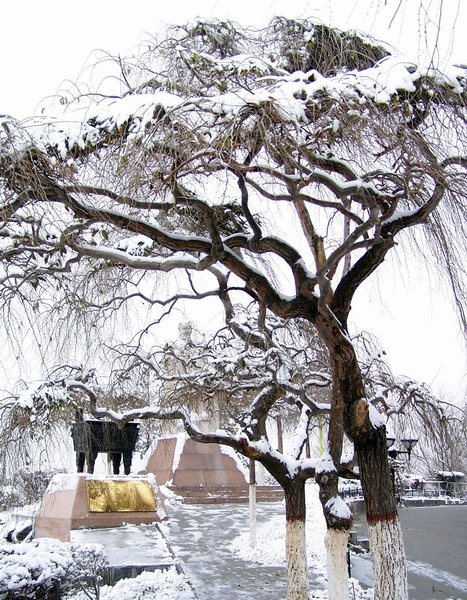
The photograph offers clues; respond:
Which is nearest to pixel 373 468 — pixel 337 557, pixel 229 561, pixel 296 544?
pixel 337 557

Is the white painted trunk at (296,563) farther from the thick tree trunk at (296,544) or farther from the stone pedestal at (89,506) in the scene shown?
the stone pedestal at (89,506)

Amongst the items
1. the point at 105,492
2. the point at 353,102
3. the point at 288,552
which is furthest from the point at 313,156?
Result: the point at 105,492

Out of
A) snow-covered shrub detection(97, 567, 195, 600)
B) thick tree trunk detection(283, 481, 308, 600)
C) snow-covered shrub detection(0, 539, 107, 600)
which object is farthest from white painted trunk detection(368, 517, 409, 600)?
snow-covered shrub detection(97, 567, 195, 600)

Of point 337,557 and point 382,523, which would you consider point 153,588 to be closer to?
point 337,557

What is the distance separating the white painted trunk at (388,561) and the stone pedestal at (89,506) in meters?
8.64

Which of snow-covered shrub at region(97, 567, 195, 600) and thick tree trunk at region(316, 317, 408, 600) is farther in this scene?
snow-covered shrub at region(97, 567, 195, 600)

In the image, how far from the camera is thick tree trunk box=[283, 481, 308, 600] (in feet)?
22.4

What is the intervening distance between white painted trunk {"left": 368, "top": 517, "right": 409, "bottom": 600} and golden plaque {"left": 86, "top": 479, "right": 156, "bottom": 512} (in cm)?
886

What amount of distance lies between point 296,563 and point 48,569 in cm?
269

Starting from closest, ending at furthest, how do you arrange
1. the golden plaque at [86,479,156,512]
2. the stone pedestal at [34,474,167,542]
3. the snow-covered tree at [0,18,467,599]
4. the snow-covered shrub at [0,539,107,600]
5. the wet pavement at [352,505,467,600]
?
1. the snow-covered tree at [0,18,467,599]
2. the snow-covered shrub at [0,539,107,600]
3. the wet pavement at [352,505,467,600]
4. the stone pedestal at [34,474,167,542]
5. the golden plaque at [86,479,156,512]


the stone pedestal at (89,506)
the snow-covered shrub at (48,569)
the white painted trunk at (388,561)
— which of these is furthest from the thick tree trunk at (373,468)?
the stone pedestal at (89,506)

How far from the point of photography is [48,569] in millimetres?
6445

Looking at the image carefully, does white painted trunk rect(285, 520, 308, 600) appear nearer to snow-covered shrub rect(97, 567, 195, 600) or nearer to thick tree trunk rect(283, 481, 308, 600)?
thick tree trunk rect(283, 481, 308, 600)

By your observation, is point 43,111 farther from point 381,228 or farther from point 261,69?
point 381,228
